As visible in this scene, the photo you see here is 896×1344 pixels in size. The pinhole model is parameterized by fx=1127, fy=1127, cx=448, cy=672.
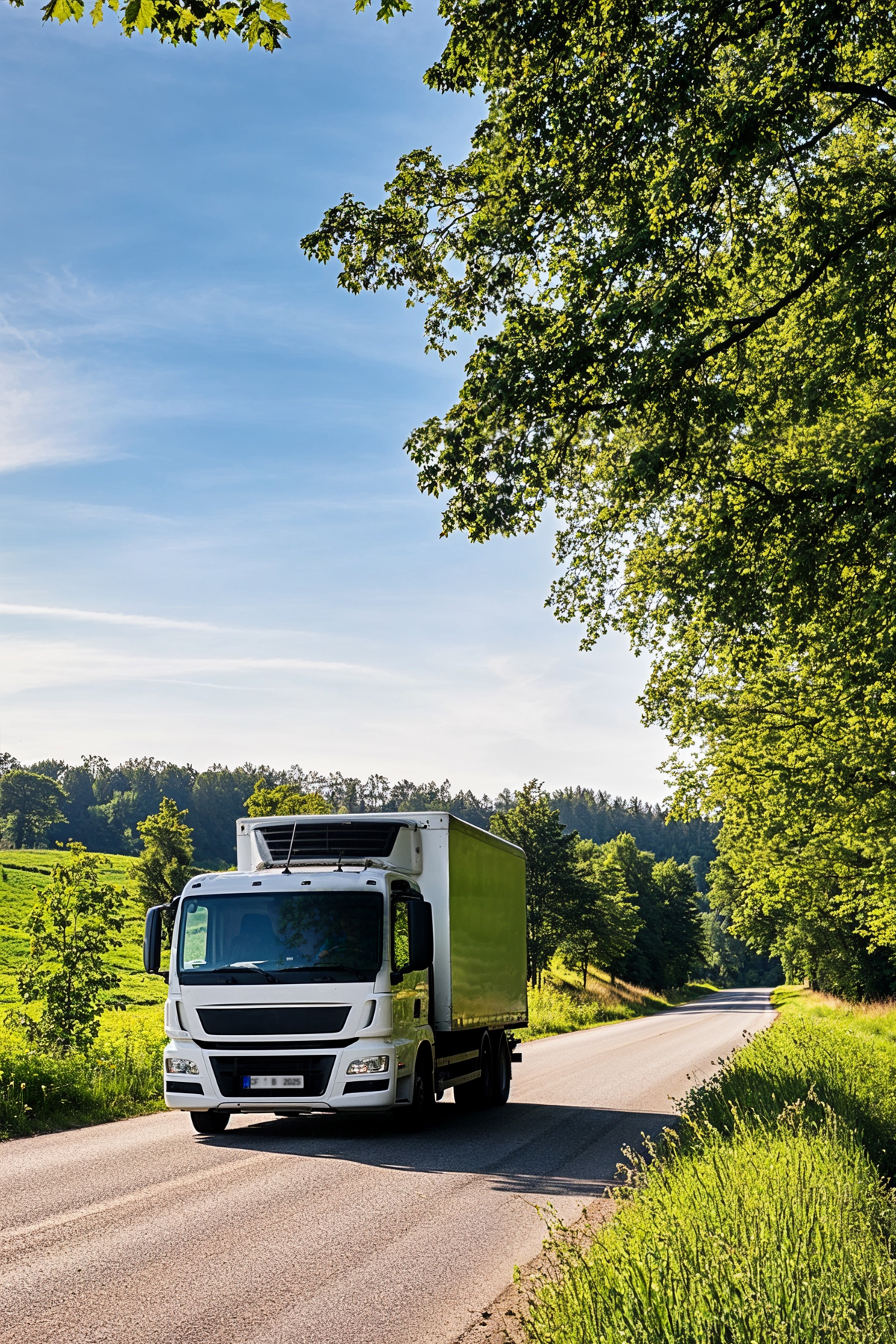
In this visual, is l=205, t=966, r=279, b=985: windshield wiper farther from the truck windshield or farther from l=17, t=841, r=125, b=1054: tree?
l=17, t=841, r=125, b=1054: tree

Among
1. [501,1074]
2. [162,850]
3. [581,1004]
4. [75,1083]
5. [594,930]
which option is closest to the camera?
[75,1083]

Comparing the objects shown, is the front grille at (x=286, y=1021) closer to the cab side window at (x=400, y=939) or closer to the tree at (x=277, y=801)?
the cab side window at (x=400, y=939)

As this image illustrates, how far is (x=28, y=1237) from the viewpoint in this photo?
271 inches

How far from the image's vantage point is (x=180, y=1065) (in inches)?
448

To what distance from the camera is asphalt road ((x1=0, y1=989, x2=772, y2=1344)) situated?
5.50 meters

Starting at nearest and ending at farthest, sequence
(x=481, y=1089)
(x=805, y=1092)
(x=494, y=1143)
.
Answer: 1. (x=805, y=1092)
2. (x=494, y=1143)
3. (x=481, y=1089)

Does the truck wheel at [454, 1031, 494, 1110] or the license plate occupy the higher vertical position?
the license plate

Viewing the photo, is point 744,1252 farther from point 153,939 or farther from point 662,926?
point 662,926

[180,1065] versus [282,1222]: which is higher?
[180,1065]

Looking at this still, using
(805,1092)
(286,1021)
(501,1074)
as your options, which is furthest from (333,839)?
(805,1092)

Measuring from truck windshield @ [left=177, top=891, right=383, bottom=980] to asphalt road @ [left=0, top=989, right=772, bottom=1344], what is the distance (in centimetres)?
168

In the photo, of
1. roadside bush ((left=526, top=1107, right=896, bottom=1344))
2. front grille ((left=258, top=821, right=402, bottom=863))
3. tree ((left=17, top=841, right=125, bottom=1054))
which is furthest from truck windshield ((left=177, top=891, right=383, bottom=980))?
roadside bush ((left=526, top=1107, right=896, bottom=1344))

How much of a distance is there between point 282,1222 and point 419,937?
4.27 metres

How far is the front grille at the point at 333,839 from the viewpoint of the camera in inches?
500
